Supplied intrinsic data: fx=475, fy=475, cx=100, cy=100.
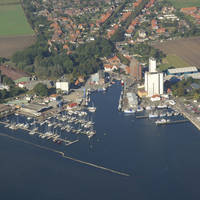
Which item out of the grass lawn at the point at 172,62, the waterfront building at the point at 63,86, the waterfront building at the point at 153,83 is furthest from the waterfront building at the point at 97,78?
the grass lawn at the point at 172,62

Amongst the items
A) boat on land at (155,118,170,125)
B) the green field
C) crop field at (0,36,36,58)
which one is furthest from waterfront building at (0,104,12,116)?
the green field

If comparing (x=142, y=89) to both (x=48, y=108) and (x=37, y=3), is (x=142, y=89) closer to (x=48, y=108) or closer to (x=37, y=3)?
(x=48, y=108)

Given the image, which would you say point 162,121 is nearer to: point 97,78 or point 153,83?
point 153,83

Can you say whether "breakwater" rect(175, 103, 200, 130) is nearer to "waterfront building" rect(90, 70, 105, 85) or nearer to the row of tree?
"waterfront building" rect(90, 70, 105, 85)

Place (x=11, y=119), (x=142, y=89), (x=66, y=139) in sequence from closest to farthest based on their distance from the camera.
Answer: (x=66, y=139)
(x=11, y=119)
(x=142, y=89)

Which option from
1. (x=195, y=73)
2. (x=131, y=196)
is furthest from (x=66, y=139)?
(x=195, y=73)

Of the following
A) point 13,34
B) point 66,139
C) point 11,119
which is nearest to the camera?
point 66,139
